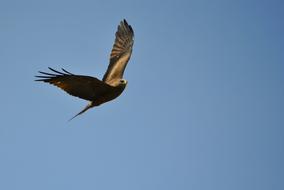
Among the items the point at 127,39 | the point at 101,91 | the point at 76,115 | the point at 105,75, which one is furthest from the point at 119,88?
the point at 127,39

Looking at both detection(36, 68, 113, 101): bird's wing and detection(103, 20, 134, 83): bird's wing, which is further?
detection(103, 20, 134, 83): bird's wing

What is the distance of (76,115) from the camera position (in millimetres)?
10055

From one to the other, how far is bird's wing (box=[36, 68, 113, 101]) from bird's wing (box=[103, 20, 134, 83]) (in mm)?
1411

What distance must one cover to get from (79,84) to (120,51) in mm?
2898

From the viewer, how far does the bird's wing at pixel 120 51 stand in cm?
1174

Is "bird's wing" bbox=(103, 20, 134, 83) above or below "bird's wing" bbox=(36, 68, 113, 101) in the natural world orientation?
above

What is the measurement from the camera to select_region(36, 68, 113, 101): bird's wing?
9.52m

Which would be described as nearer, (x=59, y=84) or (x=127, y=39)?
(x=59, y=84)

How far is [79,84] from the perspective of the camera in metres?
9.81

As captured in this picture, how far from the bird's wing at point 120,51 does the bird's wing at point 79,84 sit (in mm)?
1411

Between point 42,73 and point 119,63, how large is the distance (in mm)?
2865

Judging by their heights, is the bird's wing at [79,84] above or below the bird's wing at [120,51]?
below

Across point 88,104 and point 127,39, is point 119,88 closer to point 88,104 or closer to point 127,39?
point 88,104

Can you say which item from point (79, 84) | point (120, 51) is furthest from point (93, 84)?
point (120, 51)
